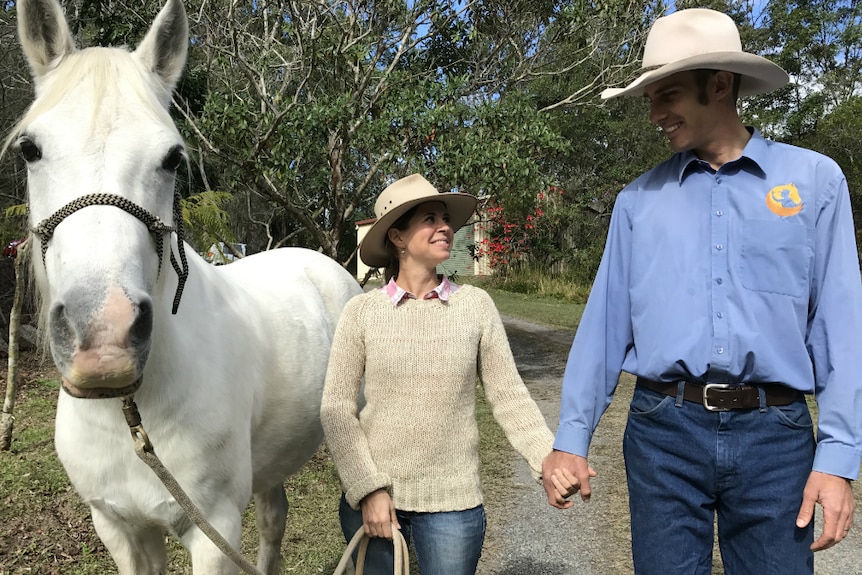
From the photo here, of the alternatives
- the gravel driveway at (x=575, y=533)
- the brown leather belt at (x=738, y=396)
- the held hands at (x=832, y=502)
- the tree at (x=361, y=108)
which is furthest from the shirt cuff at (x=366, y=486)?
the tree at (x=361, y=108)

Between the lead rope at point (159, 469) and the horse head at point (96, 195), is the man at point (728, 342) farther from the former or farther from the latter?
the horse head at point (96, 195)

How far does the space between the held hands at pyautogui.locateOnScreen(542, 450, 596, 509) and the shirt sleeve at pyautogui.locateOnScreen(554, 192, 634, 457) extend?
34 mm

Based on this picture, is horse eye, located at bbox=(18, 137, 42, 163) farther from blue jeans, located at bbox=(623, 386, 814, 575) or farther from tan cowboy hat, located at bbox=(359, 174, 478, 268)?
blue jeans, located at bbox=(623, 386, 814, 575)

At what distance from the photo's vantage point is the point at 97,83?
67.3 inches

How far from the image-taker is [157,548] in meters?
2.23

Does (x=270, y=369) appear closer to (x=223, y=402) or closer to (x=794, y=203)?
(x=223, y=402)

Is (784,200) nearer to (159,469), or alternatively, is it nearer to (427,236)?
(427,236)

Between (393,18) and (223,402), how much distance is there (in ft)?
17.9

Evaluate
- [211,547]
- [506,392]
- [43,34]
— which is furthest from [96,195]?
[506,392]

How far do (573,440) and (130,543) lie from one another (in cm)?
142

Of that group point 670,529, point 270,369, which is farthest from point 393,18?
point 670,529

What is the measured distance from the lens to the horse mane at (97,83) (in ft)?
5.55

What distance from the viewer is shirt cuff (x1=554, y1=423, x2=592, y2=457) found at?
190 cm

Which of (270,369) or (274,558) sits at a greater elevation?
(270,369)
